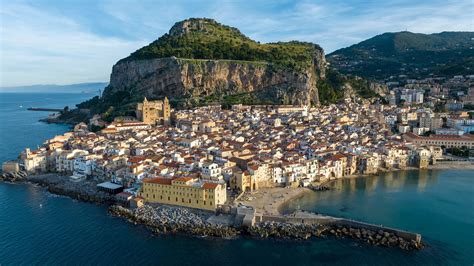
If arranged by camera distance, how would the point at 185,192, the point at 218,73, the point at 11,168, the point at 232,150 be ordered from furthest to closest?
1. the point at 218,73
2. the point at 232,150
3. the point at 11,168
4. the point at 185,192

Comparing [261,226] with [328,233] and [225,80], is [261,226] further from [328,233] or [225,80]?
[225,80]

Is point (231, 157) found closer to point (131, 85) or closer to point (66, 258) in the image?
point (66, 258)

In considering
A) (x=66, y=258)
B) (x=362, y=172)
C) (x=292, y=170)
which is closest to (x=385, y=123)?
(x=362, y=172)

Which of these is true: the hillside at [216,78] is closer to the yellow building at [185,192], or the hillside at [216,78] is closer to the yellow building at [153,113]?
the yellow building at [153,113]

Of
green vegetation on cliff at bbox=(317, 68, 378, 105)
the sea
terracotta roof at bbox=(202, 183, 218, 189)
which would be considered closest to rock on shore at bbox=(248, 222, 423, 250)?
the sea

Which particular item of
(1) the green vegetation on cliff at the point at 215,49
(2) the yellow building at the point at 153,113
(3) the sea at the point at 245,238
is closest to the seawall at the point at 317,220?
(3) the sea at the point at 245,238

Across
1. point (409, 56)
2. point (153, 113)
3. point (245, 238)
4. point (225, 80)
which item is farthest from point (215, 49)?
point (409, 56)

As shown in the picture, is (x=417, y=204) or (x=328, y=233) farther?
(x=417, y=204)
